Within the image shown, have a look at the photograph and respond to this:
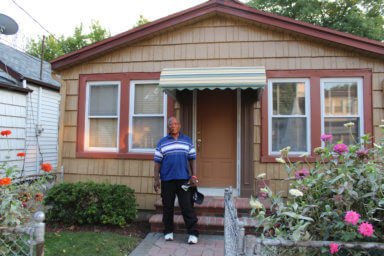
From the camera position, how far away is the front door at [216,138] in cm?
512

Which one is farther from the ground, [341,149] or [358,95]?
[358,95]

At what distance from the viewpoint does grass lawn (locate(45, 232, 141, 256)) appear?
3391 mm

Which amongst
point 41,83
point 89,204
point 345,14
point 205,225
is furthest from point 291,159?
point 345,14

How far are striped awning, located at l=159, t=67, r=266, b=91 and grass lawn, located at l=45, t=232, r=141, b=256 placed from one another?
251 centimetres

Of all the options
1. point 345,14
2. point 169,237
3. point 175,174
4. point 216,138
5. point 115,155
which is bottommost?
point 169,237

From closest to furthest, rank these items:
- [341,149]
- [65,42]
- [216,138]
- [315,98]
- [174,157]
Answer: [341,149], [174,157], [315,98], [216,138], [65,42]

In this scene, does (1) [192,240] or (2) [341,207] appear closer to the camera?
(2) [341,207]

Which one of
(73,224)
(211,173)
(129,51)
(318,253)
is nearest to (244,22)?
(129,51)

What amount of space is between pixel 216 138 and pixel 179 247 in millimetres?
2325

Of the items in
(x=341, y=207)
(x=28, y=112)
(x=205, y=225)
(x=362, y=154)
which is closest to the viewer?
(x=341, y=207)

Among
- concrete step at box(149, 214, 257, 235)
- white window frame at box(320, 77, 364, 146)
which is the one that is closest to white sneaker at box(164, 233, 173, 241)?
concrete step at box(149, 214, 257, 235)

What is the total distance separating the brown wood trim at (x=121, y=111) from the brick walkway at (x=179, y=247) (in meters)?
1.73

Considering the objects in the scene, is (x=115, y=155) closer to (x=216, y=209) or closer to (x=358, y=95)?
(x=216, y=209)

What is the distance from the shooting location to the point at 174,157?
3.64 meters
